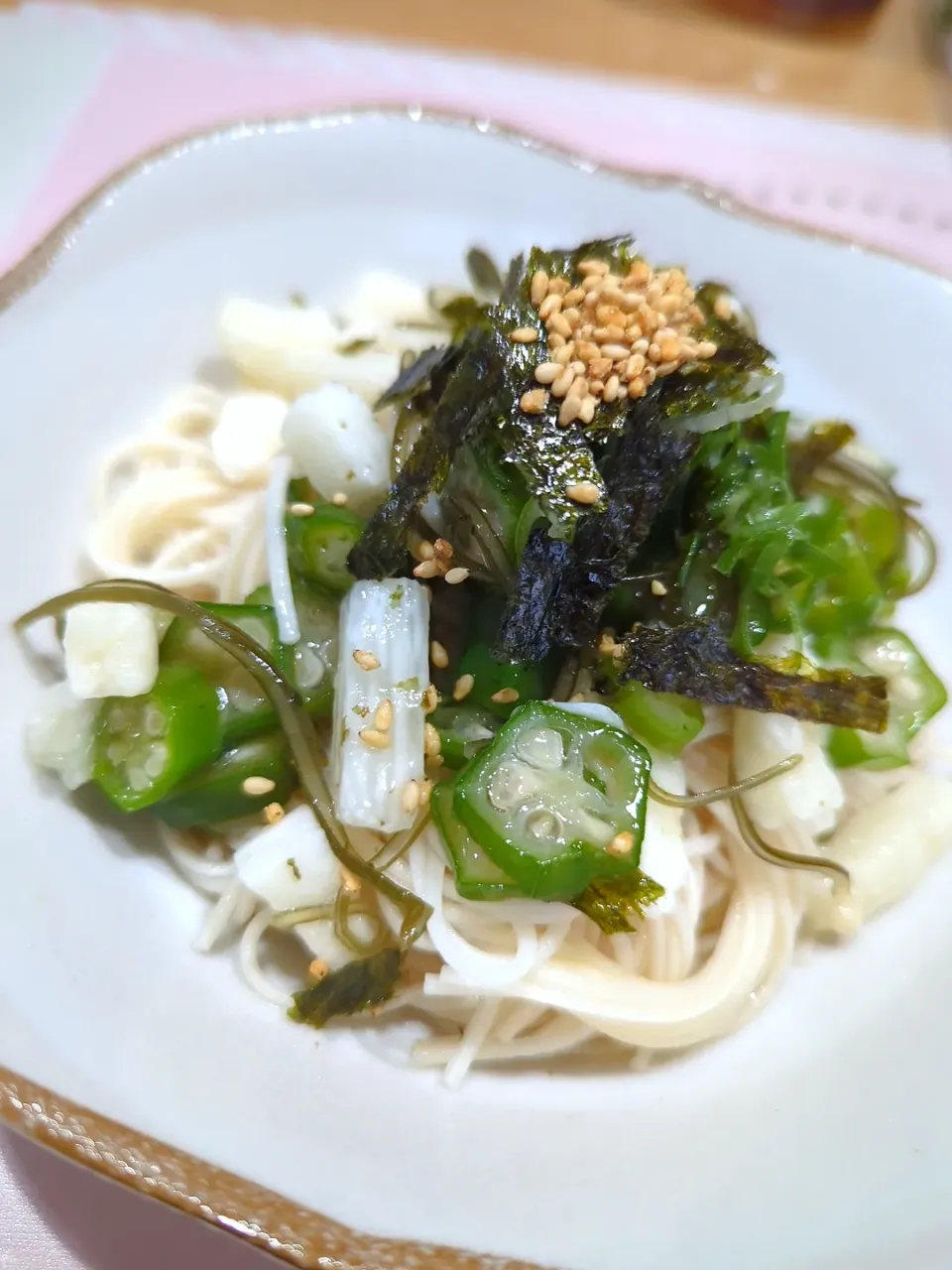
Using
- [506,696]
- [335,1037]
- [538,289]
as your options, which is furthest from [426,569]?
[335,1037]

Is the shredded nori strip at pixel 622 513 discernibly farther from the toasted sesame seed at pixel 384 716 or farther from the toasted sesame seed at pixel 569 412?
the toasted sesame seed at pixel 384 716

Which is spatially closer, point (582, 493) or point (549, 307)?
point (582, 493)

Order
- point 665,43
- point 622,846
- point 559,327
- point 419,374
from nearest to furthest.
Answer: point 622,846 → point 559,327 → point 419,374 → point 665,43

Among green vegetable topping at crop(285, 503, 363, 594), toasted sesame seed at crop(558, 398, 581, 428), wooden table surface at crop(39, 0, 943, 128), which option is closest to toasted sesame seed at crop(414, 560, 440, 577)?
green vegetable topping at crop(285, 503, 363, 594)

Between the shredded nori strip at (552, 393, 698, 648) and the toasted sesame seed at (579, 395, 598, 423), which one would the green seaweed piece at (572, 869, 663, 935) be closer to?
the shredded nori strip at (552, 393, 698, 648)

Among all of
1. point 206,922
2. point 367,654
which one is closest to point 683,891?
point 367,654

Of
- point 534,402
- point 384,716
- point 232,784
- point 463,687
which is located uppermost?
point 534,402

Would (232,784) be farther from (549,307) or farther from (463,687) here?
(549,307)

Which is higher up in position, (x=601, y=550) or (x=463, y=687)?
(x=601, y=550)
